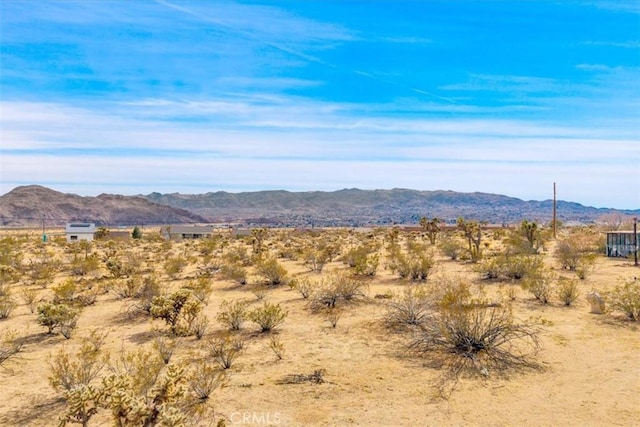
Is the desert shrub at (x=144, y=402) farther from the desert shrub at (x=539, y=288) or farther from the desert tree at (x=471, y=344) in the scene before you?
the desert shrub at (x=539, y=288)

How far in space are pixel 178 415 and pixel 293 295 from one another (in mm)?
12467

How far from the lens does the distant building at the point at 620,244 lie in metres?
28.3

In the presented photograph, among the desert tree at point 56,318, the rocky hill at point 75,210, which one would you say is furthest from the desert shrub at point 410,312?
the rocky hill at point 75,210

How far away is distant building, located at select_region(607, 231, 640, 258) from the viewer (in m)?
28.3

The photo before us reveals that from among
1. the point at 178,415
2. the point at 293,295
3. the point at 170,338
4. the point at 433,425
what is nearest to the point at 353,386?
the point at 433,425

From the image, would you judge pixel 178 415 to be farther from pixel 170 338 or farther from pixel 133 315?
pixel 133 315

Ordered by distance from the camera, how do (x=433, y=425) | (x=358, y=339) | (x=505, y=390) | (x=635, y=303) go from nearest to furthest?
(x=433, y=425) < (x=505, y=390) < (x=358, y=339) < (x=635, y=303)

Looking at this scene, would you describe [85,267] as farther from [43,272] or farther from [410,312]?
[410,312]

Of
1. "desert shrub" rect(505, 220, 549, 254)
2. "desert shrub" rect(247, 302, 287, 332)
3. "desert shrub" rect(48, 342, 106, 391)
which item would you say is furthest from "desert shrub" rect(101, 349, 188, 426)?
"desert shrub" rect(505, 220, 549, 254)

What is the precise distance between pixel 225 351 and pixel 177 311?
10.8 feet

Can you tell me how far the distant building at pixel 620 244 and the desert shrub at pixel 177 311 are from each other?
84.5ft

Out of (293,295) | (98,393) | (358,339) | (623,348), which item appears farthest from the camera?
(293,295)

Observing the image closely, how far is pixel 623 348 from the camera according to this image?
36.1ft

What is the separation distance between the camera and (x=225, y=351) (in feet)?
35.0
